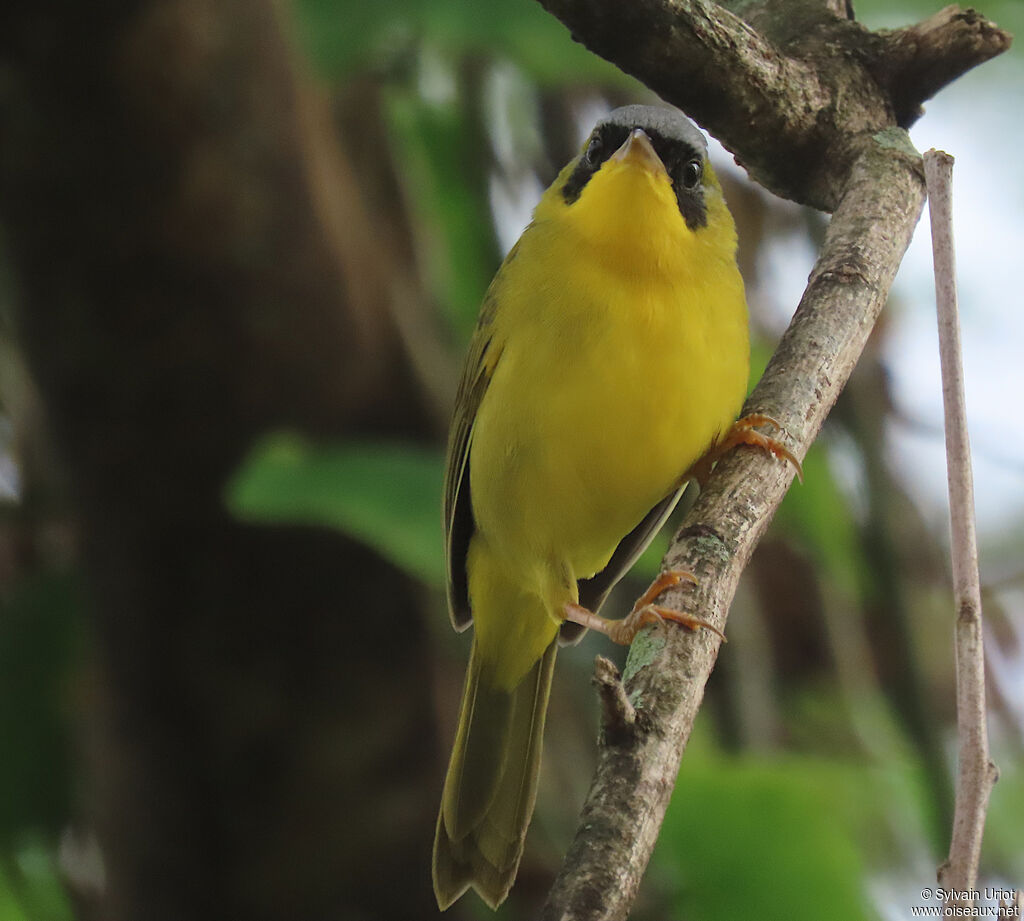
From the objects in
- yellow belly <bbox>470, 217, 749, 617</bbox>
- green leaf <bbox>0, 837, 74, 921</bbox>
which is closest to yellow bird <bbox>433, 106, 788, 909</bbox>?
yellow belly <bbox>470, 217, 749, 617</bbox>

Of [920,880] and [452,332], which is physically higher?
[452,332]

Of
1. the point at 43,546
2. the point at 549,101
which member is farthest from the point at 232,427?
the point at 549,101

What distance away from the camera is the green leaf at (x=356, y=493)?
3.48 m

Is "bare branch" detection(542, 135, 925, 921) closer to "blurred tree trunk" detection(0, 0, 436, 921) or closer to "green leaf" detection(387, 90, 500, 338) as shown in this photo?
"blurred tree trunk" detection(0, 0, 436, 921)

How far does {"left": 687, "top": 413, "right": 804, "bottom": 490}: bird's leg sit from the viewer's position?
228 cm

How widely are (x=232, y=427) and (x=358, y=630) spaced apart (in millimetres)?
753

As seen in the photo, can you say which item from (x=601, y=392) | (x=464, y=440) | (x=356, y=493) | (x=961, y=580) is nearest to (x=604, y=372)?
(x=601, y=392)

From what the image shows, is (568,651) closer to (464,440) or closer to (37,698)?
(464,440)

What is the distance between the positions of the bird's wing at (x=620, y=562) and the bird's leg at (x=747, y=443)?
0.41 feet

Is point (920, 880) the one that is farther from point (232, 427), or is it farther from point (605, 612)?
point (232, 427)

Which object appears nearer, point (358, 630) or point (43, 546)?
point (358, 630)

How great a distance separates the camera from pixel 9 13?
12.1ft

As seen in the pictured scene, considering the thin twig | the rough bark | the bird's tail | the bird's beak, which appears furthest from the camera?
the bird's beak

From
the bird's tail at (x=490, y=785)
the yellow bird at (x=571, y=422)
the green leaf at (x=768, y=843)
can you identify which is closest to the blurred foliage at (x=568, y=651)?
the green leaf at (x=768, y=843)
